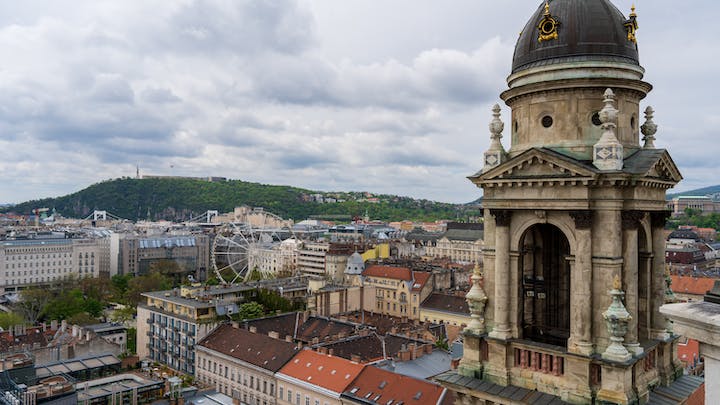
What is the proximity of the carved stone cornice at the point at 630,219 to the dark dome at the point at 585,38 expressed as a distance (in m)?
4.77

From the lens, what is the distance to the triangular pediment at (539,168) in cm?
1662

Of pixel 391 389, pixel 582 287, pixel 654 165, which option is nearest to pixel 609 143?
pixel 654 165

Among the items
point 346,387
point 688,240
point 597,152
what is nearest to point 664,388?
point 597,152

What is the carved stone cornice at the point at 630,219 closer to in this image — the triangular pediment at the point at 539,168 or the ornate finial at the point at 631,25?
the triangular pediment at the point at 539,168

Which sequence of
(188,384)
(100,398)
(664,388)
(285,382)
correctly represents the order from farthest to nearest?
(188,384) < (285,382) < (100,398) < (664,388)

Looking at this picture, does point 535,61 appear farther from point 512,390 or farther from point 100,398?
point 100,398

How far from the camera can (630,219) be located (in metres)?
16.7

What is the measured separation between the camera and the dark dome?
57.4 ft

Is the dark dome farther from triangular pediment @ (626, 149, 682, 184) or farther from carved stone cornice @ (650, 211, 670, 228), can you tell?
carved stone cornice @ (650, 211, 670, 228)

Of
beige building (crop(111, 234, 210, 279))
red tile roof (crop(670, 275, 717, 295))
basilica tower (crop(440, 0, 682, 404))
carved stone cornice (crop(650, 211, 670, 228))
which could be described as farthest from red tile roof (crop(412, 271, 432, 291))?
beige building (crop(111, 234, 210, 279))

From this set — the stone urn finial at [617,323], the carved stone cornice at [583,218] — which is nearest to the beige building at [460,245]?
the carved stone cornice at [583,218]

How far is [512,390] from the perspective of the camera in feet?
57.4

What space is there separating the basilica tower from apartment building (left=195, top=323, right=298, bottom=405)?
152 ft

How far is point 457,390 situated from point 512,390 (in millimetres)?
1792
